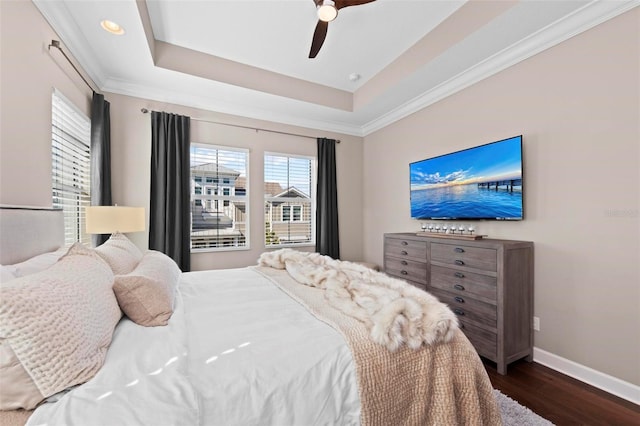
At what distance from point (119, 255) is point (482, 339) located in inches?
109

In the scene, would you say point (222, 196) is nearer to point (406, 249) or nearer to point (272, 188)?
point (272, 188)

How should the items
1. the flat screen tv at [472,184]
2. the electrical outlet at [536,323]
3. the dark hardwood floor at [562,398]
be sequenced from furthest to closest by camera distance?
the flat screen tv at [472,184] < the electrical outlet at [536,323] < the dark hardwood floor at [562,398]

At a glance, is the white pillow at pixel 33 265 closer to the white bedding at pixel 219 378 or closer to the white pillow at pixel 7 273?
the white pillow at pixel 7 273

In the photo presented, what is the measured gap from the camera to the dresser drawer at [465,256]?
223 centimetres

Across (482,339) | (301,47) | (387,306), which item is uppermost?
(301,47)

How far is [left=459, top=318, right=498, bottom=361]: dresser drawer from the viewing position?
7.23ft

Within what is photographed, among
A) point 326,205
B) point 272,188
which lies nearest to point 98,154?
point 272,188

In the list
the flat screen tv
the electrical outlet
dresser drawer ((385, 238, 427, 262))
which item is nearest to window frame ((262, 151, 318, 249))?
dresser drawer ((385, 238, 427, 262))

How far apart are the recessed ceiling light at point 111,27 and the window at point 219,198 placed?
1463 millimetres

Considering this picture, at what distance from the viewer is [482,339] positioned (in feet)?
7.51

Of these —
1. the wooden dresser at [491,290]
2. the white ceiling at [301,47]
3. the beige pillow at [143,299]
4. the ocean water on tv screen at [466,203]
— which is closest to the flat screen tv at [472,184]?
the ocean water on tv screen at [466,203]

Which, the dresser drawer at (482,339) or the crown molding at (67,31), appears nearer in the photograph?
the crown molding at (67,31)

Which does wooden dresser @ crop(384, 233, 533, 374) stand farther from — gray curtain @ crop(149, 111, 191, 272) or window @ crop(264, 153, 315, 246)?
gray curtain @ crop(149, 111, 191, 272)

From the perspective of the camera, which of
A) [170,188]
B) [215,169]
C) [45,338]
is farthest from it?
[215,169]
